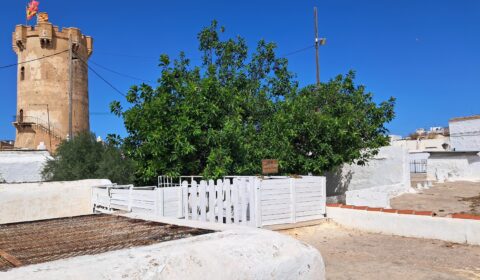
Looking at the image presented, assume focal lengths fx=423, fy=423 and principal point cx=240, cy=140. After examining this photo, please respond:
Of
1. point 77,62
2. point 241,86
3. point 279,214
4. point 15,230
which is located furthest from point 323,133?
point 77,62

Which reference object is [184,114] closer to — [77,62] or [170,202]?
[170,202]

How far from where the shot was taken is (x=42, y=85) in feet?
117

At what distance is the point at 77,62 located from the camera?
3794cm

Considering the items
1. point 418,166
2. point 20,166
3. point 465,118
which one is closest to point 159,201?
point 20,166

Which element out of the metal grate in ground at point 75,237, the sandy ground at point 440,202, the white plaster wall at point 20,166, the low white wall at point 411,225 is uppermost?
the white plaster wall at point 20,166

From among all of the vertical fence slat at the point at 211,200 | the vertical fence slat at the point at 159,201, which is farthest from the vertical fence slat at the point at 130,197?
the vertical fence slat at the point at 211,200

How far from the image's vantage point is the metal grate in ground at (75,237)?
109 inches

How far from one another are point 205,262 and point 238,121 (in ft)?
32.0

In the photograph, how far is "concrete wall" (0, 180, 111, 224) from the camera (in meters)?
8.23

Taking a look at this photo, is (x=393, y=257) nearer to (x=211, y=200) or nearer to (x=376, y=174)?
(x=211, y=200)

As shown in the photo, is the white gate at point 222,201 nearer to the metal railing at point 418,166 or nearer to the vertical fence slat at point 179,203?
the vertical fence slat at point 179,203

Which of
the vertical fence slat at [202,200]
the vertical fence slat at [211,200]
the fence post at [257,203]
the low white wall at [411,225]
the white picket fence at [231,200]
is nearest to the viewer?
the low white wall at [411,225]

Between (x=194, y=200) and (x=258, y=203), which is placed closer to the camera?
(x=194, y=200)

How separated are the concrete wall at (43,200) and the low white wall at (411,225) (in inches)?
236
